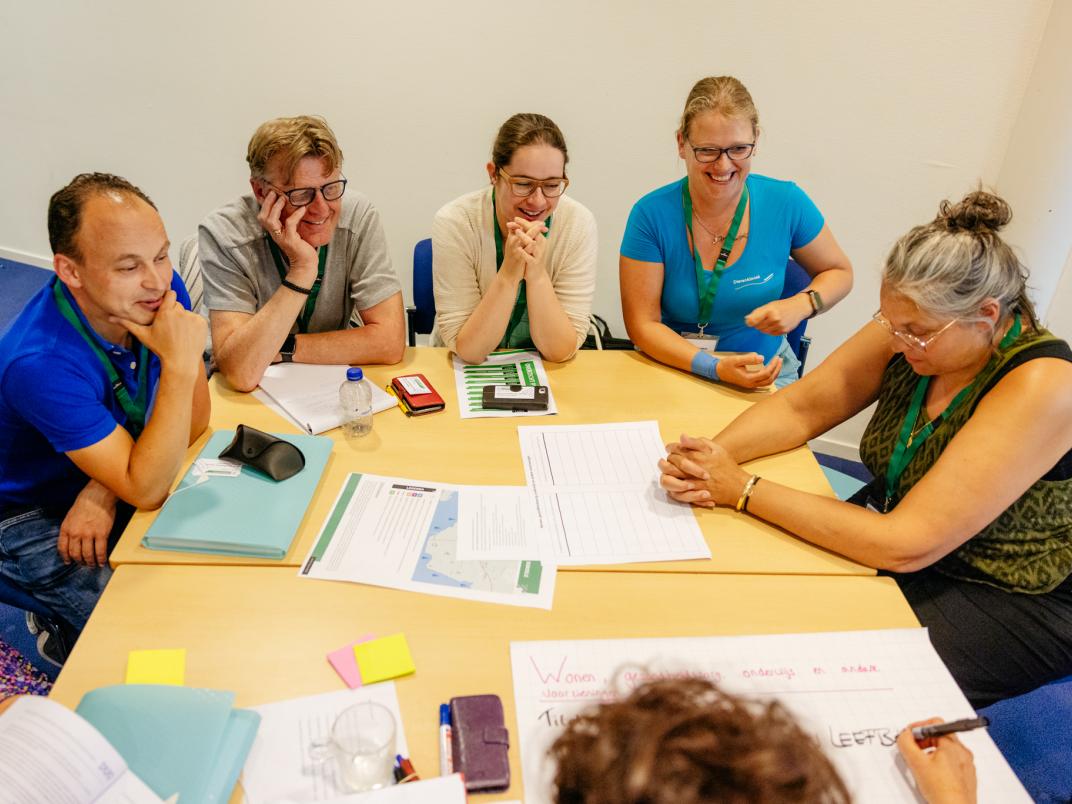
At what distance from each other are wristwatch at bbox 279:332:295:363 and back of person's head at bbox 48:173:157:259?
596 millimetres

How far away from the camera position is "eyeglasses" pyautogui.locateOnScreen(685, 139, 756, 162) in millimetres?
2020

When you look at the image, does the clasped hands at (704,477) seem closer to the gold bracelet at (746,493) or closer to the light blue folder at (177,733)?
the gold bracelet at (746,493)

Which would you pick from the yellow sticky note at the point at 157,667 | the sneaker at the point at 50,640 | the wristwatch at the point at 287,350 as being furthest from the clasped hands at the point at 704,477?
the sneaker at the point at 50,640

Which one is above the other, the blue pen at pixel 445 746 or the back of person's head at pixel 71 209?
the back of person's head at pixel 71 209

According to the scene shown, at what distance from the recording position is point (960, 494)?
137 cm

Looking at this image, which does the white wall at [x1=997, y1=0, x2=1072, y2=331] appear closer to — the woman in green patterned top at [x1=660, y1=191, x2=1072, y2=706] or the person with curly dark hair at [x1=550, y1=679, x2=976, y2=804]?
the woman in green patterned top at [x1=660, y1=191, x2=1072, y2=706]

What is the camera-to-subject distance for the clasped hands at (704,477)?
1.55m

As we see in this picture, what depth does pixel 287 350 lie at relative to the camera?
2.02m

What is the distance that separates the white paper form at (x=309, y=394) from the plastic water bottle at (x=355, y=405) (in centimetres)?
2

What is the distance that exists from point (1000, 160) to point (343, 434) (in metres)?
2.63

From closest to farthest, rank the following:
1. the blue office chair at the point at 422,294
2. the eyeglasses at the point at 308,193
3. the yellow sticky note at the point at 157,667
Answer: the yellow sticky note at the point at 157,667 → the eyeglasses at the point at 308,193 → the blue office chair at the point at 422,294

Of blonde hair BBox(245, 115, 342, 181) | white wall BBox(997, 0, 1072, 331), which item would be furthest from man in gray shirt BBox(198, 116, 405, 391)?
white wall BBox(997, 0, 1072, 331)

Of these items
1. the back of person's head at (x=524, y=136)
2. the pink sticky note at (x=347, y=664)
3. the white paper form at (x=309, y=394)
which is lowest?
the pink sticky note at (x=347, y=664)

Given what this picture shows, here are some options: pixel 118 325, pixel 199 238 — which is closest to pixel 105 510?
pixel 118 325
